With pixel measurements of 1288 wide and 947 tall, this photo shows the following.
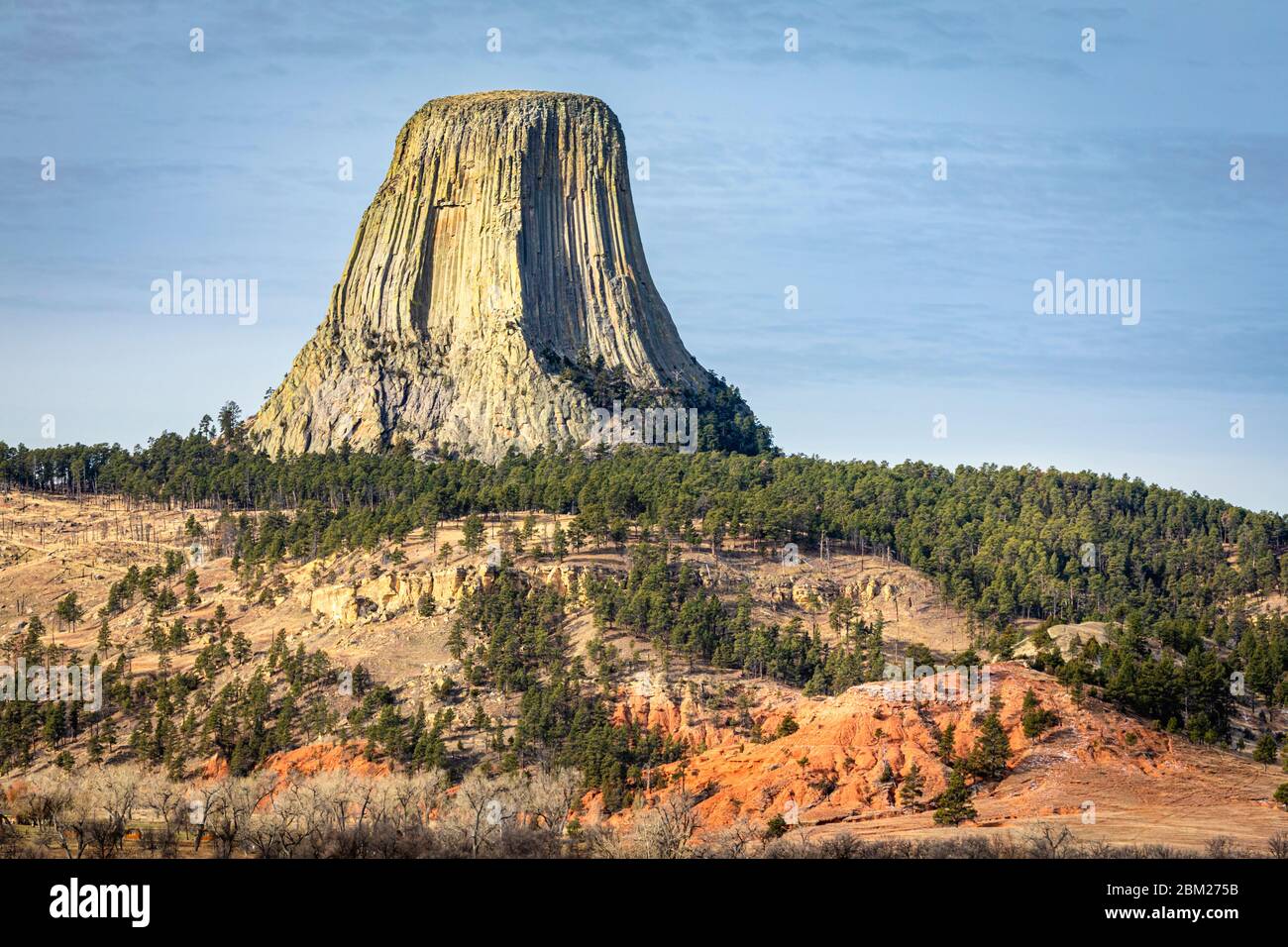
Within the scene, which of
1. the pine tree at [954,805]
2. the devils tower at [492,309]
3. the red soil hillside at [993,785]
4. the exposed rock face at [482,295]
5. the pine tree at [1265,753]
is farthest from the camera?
the exposed rock face at [482,295]

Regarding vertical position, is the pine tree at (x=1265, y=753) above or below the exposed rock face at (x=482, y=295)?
below

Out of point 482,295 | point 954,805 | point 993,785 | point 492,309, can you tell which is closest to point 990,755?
point 993,785

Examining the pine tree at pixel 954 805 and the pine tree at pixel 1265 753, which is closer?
the pine tree at pixel 954 805

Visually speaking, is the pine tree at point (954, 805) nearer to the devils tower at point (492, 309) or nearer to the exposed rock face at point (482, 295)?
the devils tower at point (492, 309)

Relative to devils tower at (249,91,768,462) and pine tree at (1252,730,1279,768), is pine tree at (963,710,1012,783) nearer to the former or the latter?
pine tree at (1252,730,1279,768)

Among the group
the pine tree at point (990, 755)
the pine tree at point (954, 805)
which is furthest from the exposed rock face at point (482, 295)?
the pine tree at point (954, 805)

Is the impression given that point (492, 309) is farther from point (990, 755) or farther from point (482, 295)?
point (990, 755)

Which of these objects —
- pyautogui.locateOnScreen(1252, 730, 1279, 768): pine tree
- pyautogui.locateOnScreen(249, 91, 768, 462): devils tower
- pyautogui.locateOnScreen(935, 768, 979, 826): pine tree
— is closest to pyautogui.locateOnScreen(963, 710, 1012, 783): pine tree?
pyautogui.locateOnScreen(935, 768, 979, 826): pine tree
